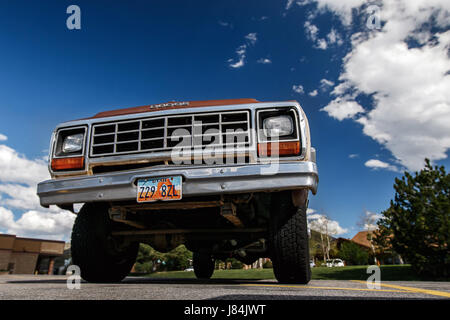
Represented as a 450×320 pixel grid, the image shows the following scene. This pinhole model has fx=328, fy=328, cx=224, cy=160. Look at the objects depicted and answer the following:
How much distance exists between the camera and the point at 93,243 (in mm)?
3439

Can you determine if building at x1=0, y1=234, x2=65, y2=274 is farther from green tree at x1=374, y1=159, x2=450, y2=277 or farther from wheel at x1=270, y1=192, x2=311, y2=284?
wheel at x1=270, y1=192, x2=311, y2=284

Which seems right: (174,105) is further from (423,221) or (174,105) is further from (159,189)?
(423,221)

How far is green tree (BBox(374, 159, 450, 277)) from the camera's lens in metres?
14.8

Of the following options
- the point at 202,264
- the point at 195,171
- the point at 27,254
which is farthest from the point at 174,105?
the point at 27,254

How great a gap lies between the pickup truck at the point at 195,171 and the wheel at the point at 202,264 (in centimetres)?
291

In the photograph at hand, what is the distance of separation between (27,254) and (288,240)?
114ft

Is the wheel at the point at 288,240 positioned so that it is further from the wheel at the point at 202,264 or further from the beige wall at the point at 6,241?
the beige wall at the point at 6,241

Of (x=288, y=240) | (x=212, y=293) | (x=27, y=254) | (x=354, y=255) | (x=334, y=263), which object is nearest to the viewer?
(x=212, y=293)

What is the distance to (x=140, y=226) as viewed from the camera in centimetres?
349

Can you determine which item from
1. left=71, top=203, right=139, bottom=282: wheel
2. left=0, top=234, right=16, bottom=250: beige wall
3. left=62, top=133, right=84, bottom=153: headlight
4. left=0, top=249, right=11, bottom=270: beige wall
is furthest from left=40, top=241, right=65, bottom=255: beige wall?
left=62, top=133, right=84, bottom=153: headlight

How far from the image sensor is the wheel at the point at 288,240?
2844 millimetres
